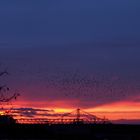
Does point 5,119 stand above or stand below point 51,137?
above

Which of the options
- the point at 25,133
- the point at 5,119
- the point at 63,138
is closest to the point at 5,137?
the point at 25,133

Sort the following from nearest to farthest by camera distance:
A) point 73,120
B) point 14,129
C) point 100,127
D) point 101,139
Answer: point 14,129 < point 101,139 < point 100,127 < point 73,120

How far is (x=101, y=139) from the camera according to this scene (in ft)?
258

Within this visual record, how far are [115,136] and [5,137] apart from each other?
A: 2374cm

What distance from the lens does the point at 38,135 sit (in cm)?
6462

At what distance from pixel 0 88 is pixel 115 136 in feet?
132

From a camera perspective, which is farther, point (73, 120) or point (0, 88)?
point (73, 120)

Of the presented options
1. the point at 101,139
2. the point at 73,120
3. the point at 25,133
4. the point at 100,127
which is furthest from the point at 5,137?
the point at 73,120

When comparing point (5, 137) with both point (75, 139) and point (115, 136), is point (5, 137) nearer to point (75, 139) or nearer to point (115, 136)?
point (75, 139)

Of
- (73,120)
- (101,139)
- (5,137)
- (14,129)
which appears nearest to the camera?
(5,137)

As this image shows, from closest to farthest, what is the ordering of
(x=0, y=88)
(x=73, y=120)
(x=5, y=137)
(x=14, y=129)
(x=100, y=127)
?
1. (x=0, y=88)
2. (x=5, y=137)
3. (x=14, y=129)
4. (x=100, y=127)
5. (x=73, y=120)

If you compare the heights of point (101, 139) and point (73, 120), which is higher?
point (73, 120)

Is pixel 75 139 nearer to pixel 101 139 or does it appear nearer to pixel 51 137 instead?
pixel 51 137

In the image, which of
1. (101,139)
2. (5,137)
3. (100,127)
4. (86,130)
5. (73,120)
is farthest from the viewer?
(73,120)
